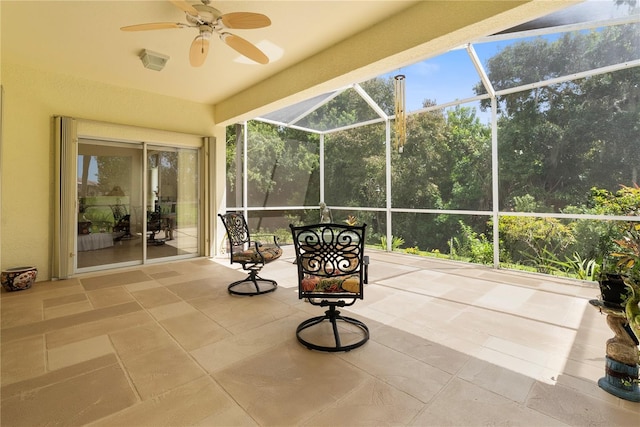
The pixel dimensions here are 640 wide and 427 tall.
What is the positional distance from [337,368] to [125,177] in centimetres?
493

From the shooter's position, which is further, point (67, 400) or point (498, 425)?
point (67, 400)

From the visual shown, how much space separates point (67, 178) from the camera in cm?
432

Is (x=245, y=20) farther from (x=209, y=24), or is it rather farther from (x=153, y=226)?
(x=153, y=226)

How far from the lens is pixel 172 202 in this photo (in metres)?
5.61

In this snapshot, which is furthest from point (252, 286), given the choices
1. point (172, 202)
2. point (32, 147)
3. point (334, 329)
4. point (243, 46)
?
point (32, 147)

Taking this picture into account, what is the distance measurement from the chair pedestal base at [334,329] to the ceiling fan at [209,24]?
2538 millimetres

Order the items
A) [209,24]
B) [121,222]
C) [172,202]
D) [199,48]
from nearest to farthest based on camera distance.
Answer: [209,24] → [199,48] → [121,222] → [172,202]

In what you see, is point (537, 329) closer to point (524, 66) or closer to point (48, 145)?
point (524, 66)

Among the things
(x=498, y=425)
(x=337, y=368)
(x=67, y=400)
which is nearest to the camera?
(x=498, y=425)

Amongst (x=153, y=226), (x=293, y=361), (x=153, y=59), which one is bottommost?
(x=293, y=361)

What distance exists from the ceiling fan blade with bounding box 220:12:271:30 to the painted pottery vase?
4145 millimetres

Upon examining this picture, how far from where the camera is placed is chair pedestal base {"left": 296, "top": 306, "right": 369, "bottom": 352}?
229 cm

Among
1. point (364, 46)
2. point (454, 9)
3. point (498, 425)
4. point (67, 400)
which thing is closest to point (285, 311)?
point (67, 400)

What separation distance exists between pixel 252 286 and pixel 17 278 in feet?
9.86
